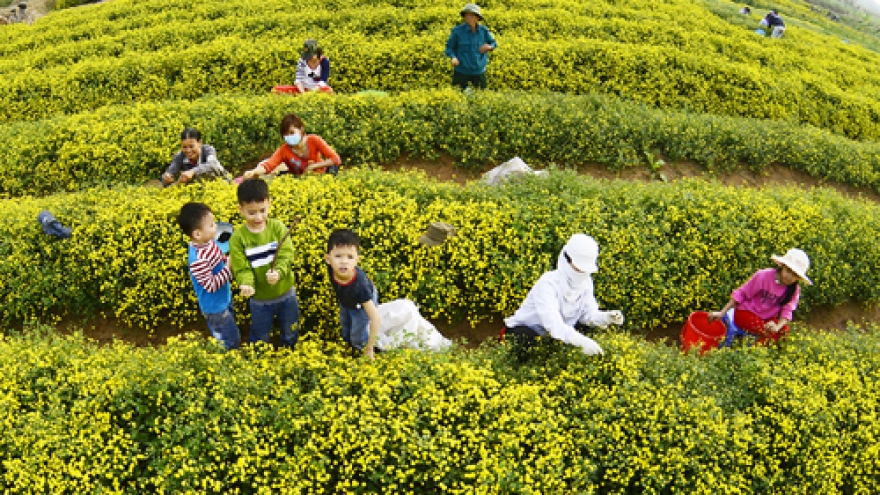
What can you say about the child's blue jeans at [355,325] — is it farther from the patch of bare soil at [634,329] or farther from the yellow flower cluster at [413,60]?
the yellow flower cluster at [413,60]

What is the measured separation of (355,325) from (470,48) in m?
6.70

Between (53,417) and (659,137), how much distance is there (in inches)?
405

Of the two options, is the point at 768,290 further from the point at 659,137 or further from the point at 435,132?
the point at 435,132

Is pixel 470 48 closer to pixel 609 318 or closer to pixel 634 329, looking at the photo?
pixel 634 329

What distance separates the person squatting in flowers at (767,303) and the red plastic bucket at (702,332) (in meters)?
0.17

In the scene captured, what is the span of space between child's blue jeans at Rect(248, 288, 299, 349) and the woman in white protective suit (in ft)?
7.87

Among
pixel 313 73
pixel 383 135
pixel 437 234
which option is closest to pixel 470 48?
pixel 383 135

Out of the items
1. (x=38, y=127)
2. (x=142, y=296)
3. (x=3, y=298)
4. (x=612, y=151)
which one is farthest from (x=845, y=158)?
(x=38, y=127)

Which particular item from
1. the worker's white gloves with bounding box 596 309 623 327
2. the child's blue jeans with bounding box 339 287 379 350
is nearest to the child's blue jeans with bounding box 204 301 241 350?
the child's blue jeans with bounding box 339 287 379 350

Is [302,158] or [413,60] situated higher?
[413,60]

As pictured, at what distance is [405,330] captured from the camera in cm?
597

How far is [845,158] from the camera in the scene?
11258 mm

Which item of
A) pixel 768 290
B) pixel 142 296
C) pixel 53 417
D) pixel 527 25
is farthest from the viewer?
pixel 527 25

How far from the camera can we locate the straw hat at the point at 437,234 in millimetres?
7047
